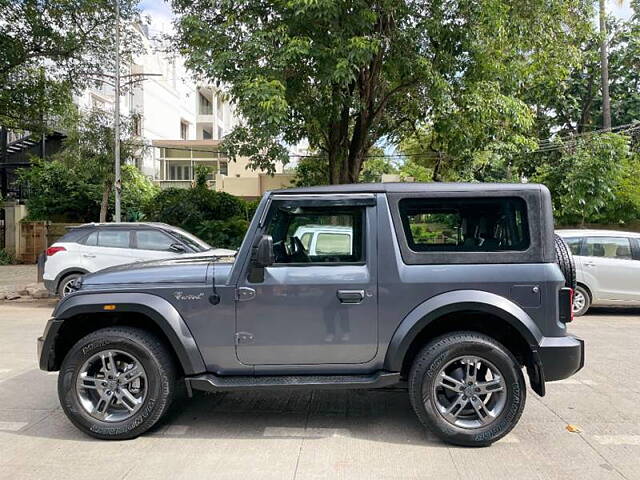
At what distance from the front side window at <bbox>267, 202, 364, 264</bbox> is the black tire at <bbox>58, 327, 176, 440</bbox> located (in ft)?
3.90

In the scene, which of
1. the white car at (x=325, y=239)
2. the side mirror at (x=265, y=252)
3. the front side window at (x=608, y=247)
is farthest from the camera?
the front side window at (x=608, y=247)

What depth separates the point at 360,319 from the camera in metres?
4.18

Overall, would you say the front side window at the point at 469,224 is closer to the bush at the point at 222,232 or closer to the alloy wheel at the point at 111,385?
the alloy wheel at the point at 111,385

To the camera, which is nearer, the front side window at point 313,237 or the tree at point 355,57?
the front side window at point 313,237

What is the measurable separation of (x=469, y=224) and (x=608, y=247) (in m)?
7.09

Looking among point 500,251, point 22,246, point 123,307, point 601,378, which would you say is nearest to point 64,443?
point 123,307

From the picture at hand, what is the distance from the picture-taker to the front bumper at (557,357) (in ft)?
13.5

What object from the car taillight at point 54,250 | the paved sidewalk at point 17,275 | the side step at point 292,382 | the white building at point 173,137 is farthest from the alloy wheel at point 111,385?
the white building at point 173,137

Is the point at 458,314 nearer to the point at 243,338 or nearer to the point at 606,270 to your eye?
the point at 243,338

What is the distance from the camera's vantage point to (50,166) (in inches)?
846

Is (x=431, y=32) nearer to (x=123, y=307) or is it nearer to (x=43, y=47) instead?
(x=123, y=307)

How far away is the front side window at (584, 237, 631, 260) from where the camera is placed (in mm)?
10156

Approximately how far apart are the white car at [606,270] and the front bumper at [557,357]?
6308 millimetres

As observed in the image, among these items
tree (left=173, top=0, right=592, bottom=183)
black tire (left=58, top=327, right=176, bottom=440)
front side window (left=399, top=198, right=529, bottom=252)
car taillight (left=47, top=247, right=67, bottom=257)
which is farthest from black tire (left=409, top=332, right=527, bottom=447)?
car taillight (left=47, top=247, right=67, bottom=257)
